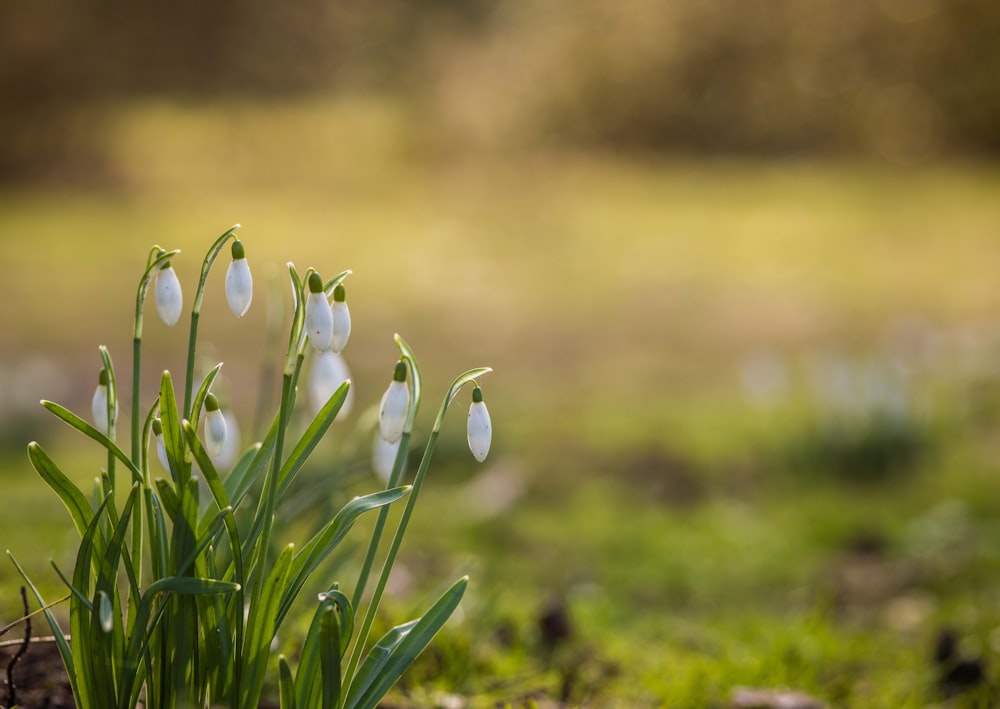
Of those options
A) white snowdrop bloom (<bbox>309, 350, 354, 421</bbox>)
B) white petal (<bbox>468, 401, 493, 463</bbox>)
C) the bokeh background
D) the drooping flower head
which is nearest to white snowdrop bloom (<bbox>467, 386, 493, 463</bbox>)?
white petal (<bbox>468, 401, 493, 463</bbox>)

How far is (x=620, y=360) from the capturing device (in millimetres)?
6961

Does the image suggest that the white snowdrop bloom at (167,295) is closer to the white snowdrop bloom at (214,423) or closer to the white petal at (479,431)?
the white snowdrop bloom at (214,423)

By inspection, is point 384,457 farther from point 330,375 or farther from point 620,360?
point 620,360

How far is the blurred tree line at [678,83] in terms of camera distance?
13.2 metres

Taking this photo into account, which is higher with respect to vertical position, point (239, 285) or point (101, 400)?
point (239, 285)

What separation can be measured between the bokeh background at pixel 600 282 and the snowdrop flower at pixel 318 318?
34.7 inches

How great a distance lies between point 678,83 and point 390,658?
1354 centimetres

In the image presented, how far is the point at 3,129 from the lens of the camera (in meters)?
13.3

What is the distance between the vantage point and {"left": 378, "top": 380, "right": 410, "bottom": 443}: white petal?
4.40 feet

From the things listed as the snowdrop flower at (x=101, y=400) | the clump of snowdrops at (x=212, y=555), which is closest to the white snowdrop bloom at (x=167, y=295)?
the clump of snowdrops at (x=212, y=555)

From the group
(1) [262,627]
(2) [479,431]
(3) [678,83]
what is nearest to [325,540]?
(1) [262,627]

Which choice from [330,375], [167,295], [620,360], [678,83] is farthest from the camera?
[678,83]

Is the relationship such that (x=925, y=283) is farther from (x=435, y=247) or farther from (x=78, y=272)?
(x=78, y=272)

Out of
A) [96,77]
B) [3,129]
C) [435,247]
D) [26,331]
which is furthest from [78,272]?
[96,77]
